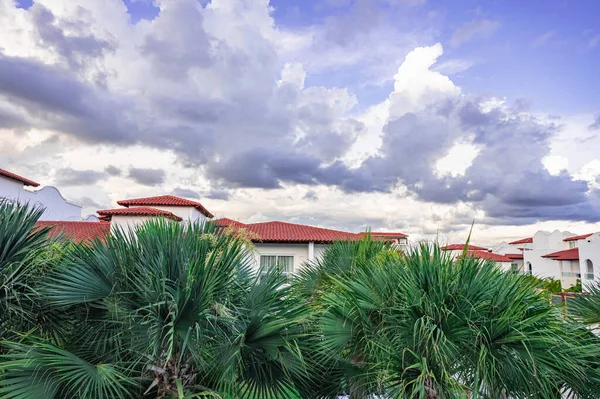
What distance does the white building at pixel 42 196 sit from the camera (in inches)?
1028

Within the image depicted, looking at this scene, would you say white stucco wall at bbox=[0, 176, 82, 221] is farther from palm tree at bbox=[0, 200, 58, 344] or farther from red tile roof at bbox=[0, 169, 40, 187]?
palm tree at bbox=[0, 200, 58, 344]

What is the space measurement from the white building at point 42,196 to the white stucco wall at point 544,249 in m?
55.9

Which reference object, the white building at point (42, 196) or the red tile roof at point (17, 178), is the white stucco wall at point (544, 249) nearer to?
the white building at point (42, 196)

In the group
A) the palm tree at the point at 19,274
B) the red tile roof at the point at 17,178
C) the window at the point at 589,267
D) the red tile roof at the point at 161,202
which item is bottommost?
the window at the point at 589,267

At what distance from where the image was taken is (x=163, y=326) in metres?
4.17

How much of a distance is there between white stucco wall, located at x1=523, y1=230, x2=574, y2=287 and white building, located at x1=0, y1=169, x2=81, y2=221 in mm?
55891

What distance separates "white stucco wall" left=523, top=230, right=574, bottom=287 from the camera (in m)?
46.5

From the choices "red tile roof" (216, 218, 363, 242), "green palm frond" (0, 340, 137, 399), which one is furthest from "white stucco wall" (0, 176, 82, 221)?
"green palm frond" (0, 340, 137, 399)

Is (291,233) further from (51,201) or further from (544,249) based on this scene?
(544,249)

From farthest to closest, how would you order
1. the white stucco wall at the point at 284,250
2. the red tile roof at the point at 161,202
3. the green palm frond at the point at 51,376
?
the red tile roof at the point at 161,202
the white stucco wall at the point at 284,250
the green palm frond at the point at 51,376

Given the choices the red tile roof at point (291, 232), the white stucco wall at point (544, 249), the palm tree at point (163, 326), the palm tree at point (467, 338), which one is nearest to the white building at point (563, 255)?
the white stucco wall at point (544, 249)

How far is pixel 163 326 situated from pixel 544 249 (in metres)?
57.0

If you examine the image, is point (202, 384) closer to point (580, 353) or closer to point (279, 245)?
point (580, 353)

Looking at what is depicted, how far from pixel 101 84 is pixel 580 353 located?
1831 cm
